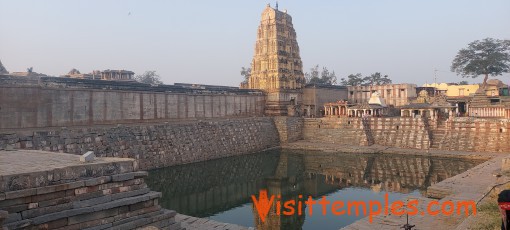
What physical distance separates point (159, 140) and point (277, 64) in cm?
2403

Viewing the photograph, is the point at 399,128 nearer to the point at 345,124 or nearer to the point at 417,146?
the point at 417,146

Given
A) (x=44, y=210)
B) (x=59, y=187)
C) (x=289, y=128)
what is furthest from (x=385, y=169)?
(x=44, y=210)

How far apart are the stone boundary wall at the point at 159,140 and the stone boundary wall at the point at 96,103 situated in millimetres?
1657

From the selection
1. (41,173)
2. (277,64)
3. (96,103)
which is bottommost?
(41,173)

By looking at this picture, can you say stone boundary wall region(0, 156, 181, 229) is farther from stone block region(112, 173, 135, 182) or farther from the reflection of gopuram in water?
the reflection of gopuram in water

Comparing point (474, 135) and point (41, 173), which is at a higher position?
point (41, 173)

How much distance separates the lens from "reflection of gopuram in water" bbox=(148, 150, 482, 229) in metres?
21.8

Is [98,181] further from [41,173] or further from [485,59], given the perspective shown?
[485,59]

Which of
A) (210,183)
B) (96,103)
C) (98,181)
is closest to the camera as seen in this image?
(98,181)

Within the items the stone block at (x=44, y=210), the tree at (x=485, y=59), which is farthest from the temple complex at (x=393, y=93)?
the stone block at (x=44, y=210)

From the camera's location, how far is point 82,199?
9016 millimetres

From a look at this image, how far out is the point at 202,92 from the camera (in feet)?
135

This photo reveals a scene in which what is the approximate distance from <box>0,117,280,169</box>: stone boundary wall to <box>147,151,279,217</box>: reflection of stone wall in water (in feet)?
4.65

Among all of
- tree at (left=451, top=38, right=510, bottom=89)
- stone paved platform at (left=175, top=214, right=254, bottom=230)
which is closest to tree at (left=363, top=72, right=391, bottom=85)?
tree at (left=451, top=38, right=510, bottom=89)
